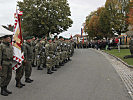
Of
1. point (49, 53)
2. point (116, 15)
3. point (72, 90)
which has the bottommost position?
point (72, 90)

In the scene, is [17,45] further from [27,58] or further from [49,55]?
[49,55]

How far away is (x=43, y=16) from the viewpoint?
1216 inches

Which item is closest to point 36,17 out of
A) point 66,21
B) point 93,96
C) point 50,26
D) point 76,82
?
point 50,26

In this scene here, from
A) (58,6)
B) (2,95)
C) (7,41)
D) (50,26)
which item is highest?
(58,6)

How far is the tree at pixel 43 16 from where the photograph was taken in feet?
103

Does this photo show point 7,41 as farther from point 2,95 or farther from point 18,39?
point 2,95

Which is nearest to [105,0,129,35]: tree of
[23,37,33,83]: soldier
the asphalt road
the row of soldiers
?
the row of soldiers

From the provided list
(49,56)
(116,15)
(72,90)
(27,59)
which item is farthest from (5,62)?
(116,15)

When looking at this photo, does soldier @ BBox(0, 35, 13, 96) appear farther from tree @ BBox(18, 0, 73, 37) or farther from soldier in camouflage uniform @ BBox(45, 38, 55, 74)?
tree @ BBox(18, 0, 73, 37)

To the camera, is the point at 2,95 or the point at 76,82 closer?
the point at 2,95

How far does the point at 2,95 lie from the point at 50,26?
26727mm

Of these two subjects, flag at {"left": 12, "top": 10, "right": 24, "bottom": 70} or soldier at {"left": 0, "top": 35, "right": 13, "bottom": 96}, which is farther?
flag at {"left": 12, "top": 10, "right": 24, "bottom": 70}

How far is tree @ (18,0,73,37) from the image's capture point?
31395mm

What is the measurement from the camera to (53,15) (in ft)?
105
